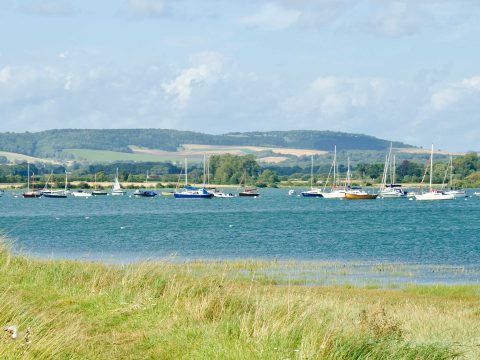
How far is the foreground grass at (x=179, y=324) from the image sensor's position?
38.1 ft

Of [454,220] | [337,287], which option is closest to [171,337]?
[337,287]

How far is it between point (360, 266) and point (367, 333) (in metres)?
24.7

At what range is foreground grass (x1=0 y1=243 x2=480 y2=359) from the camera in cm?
1162

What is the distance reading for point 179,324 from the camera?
537 inches

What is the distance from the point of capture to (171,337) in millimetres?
12977

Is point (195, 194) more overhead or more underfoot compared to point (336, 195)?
more underfoot

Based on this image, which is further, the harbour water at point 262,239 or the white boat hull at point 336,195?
the white boat hull at point 336,195

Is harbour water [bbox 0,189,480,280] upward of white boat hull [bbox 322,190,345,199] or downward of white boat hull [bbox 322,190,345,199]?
upward

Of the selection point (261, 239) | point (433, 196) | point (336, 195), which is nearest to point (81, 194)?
point (336, 195)

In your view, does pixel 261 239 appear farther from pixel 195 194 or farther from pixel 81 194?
pixel 81 194

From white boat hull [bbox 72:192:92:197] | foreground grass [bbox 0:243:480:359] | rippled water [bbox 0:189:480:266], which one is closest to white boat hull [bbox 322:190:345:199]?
white boat hull [bbox 72:192:92:197]

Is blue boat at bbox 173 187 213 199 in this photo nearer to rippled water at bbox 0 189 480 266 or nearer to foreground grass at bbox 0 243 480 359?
rippled water at bbox 0 189 480 266

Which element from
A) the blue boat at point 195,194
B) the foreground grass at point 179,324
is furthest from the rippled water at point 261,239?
the blue boat at point 195,194

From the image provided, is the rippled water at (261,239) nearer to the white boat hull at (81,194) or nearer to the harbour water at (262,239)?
the harbour water at (262,239)
